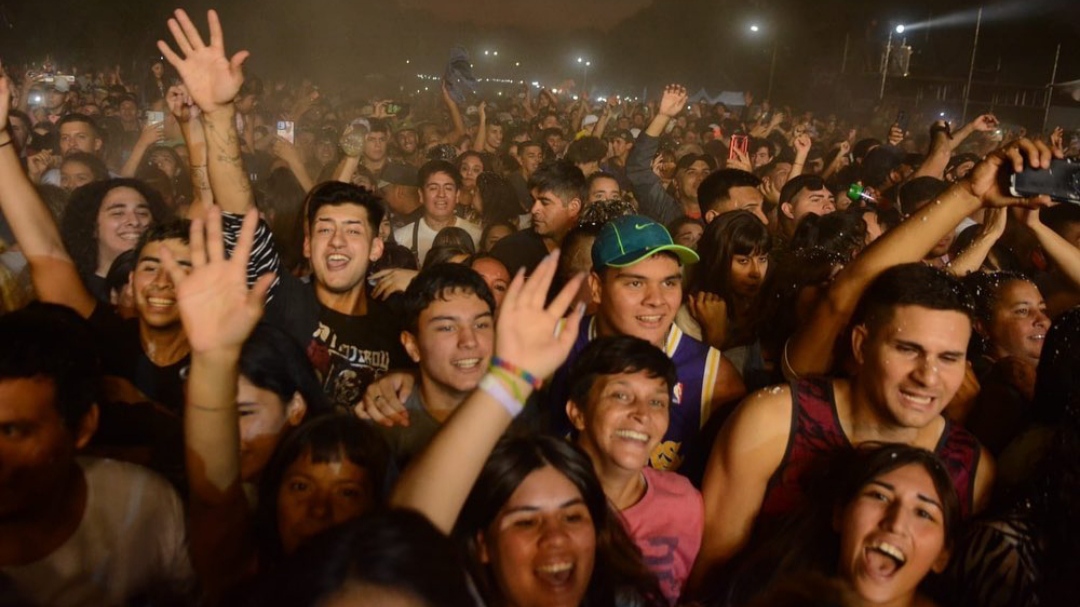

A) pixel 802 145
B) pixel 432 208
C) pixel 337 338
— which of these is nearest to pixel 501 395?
pixel 337 338

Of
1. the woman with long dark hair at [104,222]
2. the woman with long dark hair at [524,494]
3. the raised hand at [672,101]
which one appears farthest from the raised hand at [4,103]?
the raised hand at [672,101]

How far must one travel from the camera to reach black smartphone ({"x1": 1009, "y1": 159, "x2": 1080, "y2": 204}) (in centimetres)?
245

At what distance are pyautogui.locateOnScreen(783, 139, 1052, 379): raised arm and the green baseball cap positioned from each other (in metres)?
0.68

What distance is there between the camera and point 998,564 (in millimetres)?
2229

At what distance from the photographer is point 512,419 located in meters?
2.04

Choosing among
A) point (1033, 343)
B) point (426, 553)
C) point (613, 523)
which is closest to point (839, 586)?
point (613, 523)

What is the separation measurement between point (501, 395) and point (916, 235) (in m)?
1.70

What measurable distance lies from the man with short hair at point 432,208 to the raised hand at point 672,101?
2.04 m

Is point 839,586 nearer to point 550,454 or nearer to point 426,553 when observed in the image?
point 550,454

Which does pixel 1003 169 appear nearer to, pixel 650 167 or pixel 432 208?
pixel 432 208

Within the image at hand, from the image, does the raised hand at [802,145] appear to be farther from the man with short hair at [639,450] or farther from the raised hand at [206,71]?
the raised hand at [206,71]

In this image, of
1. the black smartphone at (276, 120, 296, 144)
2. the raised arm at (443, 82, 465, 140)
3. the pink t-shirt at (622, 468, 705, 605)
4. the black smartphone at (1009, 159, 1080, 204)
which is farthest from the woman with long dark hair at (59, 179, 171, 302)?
the raised arm at (443, 82, 465, 140)

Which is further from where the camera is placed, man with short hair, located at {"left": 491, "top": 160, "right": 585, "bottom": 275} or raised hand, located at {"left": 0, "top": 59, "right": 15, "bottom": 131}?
man with short hair, located at {"left": 491, "top": 160, "right": 585, "bottom": 275}

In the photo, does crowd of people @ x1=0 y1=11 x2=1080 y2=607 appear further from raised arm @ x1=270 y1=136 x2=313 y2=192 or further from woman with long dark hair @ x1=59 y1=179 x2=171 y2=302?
raised arm @ x1=270 y1=136 x2=313 y2=192
